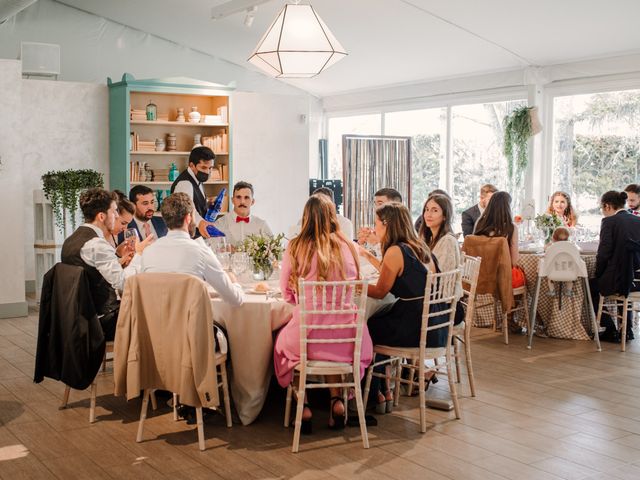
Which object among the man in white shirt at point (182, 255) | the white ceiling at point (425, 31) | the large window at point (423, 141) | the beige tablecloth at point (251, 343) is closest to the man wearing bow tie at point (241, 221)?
the beige tablecloth at point (251, 343)

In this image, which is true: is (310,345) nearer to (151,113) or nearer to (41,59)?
(151,113)

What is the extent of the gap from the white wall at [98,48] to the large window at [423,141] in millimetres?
2908

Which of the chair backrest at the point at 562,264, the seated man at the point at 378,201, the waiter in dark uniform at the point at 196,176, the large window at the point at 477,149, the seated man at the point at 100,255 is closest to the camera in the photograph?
the seated man at the point at 100,255

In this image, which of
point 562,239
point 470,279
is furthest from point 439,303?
point 562,239

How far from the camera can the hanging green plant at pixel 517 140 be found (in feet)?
32.1

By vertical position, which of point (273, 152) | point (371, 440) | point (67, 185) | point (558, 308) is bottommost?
point (371, 440)

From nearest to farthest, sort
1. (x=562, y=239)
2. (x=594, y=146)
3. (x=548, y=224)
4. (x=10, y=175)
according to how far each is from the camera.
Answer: (x=562, y=239), (x=548, y=224), (x=10, y=175), (x=594, y=146)

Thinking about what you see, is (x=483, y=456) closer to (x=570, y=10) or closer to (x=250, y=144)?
(x=570, y=10)

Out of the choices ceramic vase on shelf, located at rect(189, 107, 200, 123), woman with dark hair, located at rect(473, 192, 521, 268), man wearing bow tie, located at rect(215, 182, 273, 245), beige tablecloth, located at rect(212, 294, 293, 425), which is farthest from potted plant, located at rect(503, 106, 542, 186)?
beige tablecloth, located at rect(212, 294, 293, 425)

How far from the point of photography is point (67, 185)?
823 centimetres

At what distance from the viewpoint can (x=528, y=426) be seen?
442 centimetres

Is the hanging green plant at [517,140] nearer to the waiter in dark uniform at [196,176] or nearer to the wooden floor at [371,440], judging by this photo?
the waiter in dark uniform at [196,176]

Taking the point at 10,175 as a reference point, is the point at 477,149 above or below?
above

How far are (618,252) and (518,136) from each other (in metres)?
3.62
